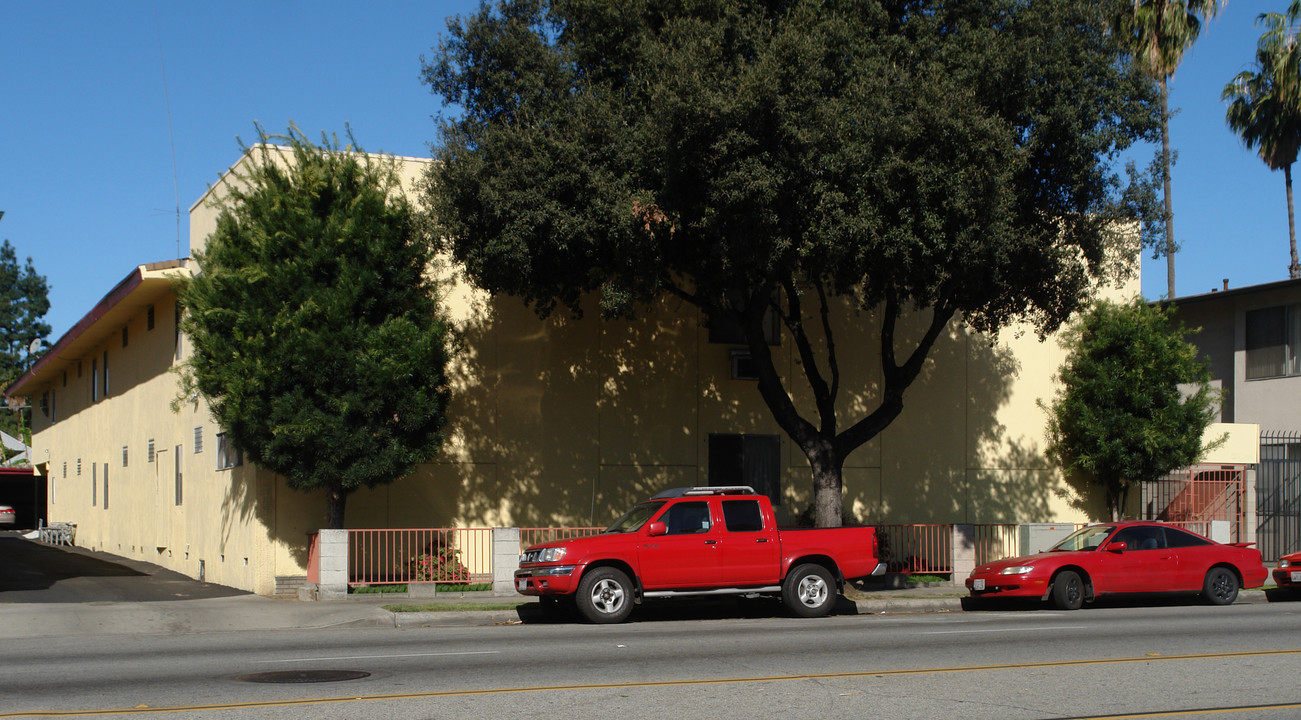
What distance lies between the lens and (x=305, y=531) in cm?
2014

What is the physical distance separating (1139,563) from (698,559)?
765 cm

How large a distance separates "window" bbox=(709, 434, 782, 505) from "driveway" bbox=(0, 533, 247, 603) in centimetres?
959

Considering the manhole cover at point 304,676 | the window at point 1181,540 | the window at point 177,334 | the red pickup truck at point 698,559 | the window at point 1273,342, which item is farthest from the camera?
the window at point 1273,342

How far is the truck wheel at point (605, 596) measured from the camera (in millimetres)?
15164

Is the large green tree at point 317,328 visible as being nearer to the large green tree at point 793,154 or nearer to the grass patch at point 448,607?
the large green tree at point 793,154

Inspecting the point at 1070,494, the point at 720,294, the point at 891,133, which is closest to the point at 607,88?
the point at 720,294

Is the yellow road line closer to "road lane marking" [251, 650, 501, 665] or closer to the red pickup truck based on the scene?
"road lane marking" [251, 650, 501, 665]

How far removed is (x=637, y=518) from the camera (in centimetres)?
1623

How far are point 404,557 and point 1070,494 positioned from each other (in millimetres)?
15752

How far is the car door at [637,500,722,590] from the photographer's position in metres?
15.6

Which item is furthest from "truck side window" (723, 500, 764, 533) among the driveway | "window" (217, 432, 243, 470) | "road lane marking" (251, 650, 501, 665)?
"window" (217, 432, 243, 470)

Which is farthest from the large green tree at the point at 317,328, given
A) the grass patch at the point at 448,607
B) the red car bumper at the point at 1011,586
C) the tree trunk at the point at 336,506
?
the red car bumper at the point at 1011,586

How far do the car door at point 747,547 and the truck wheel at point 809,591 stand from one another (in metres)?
0.25

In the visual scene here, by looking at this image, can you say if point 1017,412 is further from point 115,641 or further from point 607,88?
point 115,641
